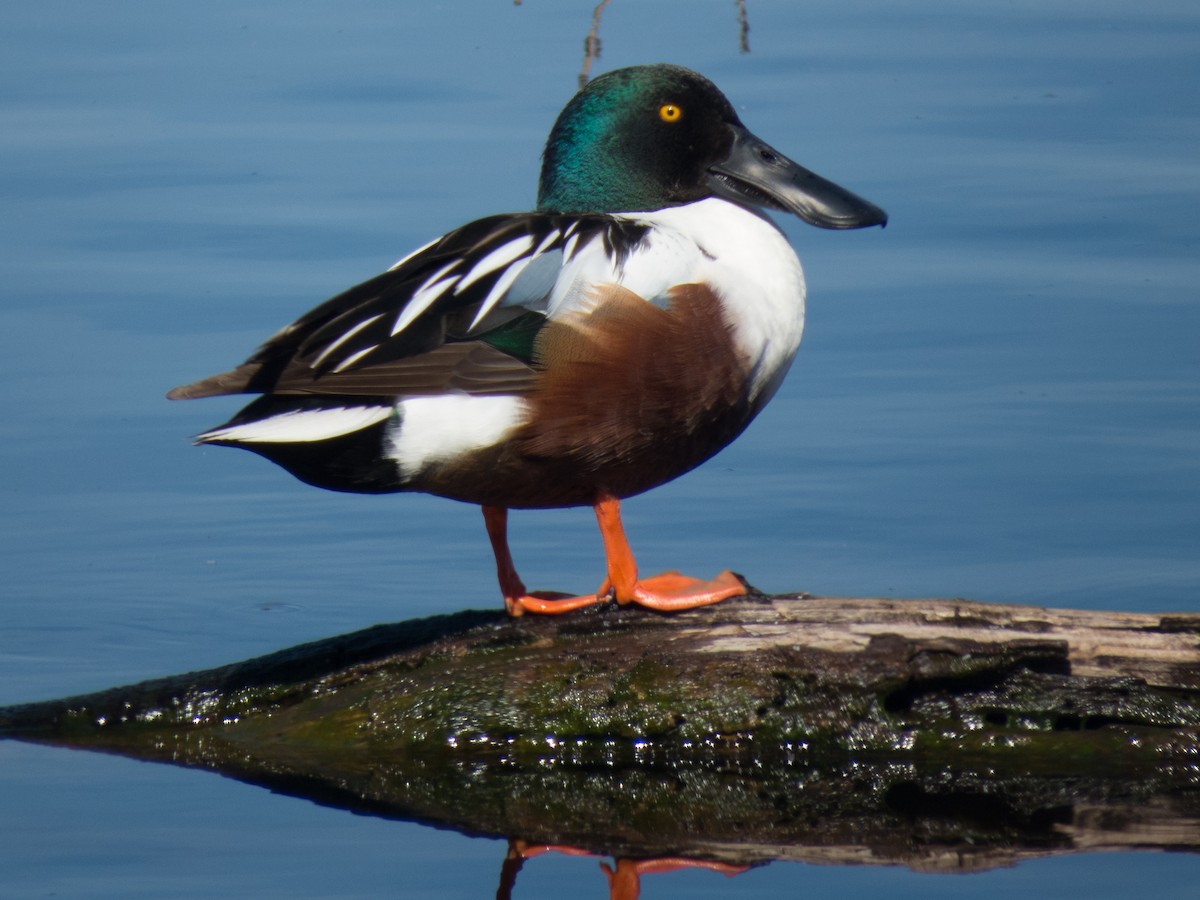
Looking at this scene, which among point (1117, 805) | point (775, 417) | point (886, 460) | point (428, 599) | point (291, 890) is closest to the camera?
point (291, 890)

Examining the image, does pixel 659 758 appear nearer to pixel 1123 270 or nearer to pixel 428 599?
pixel 428 599

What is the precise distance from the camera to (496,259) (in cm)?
494

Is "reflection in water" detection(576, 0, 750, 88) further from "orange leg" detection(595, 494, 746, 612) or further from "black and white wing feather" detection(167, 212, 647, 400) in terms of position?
"orange leg" detection(595, 494, 746, 612)

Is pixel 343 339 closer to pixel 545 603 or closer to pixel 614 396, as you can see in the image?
pixel 614 396

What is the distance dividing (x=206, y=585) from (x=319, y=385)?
5.57ft

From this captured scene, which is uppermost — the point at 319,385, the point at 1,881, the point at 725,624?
the point at 319,385

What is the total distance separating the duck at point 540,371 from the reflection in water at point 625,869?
853 mm

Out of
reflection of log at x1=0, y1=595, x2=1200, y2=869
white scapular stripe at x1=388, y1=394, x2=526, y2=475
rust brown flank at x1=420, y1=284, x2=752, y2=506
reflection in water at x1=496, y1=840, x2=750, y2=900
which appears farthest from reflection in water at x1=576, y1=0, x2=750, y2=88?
reflection in water at x1=496, y1=840, x2=750, y2=900

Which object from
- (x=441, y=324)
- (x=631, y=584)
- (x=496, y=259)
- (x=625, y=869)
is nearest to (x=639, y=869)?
(x=625, y=869)

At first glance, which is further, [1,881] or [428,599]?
[428,599]

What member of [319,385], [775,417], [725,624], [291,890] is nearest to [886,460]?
[775,417]

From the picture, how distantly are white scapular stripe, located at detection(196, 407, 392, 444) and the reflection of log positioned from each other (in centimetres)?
59

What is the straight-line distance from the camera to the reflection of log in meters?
4.50

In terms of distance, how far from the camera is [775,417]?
7301 mm
